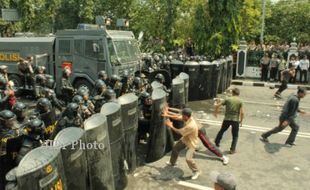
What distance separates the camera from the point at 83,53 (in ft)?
41.2

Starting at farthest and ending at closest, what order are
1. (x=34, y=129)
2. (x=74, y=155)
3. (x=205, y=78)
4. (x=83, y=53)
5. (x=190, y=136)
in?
(x=205, y=78)
(x=83, y=53)
(x=190, y=136)
(x=34, y=129)
(x=74, y=155)

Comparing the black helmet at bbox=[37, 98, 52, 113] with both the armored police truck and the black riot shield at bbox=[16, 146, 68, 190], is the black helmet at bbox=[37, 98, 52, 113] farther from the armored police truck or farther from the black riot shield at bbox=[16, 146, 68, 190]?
the armored police truck

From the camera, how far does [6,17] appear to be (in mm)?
20422

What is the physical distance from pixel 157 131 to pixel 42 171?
12.1 ft

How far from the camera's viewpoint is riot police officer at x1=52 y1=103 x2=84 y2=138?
6012 millimetres

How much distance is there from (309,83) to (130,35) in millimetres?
10614

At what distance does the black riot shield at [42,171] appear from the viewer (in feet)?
11.7

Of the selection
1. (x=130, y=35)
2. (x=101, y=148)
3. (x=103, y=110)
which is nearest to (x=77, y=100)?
(x=103, y=110)

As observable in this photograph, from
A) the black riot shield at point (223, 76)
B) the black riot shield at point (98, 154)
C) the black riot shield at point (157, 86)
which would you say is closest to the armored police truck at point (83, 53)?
the black riot shield at point (157, 86)

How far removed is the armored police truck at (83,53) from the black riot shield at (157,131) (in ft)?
16.9

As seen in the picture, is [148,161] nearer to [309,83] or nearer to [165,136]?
[165,136]

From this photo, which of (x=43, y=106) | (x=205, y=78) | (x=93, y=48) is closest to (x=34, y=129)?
(x=43, y=106)

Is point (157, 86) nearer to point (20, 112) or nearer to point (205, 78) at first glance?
point (20, 112)

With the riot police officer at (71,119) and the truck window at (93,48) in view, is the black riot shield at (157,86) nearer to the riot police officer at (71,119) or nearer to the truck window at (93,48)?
the riot police officer at (71,119)
